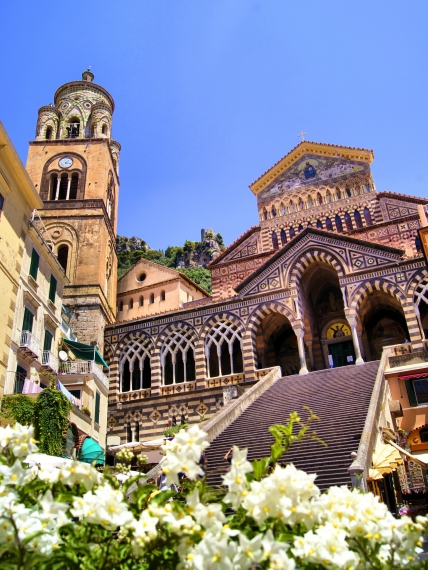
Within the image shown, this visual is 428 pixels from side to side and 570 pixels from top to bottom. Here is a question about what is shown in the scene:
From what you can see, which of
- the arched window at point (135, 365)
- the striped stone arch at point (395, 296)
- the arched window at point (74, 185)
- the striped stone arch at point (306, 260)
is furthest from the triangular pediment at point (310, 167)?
the arched window at point (135, 365)

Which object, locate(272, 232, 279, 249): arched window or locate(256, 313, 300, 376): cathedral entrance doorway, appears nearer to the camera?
locate(256, 313, 300, 376): cathedral entrance doorway

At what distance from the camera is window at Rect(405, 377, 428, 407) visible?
20.7m

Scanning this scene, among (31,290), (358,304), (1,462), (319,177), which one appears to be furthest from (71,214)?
(1,462)

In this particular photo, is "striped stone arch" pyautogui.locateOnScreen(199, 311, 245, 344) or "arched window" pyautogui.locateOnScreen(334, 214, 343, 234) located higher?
"arched window" pyautogui.locateOnScreen(334, 214, 343, 234)

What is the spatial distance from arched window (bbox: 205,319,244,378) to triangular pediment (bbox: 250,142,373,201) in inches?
486

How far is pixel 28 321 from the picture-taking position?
764 inches

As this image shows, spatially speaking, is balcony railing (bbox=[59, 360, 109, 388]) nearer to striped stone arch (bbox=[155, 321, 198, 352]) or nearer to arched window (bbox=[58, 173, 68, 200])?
striped stone arch (bbox=[155, 321, 198, 352])

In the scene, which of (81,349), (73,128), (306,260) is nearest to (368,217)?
(306,260)

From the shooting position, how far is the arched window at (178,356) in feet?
91.8

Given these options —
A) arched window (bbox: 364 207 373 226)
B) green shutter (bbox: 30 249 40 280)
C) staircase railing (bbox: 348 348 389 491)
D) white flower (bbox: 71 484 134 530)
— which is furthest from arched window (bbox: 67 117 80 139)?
white flower (bbox: 71 484 134 530)

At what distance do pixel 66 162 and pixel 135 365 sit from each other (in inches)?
614

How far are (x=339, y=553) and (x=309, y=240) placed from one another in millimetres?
24757

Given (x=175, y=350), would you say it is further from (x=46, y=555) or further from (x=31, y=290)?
(x=46, y=555)

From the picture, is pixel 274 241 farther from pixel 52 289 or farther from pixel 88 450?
pixel 88 450
